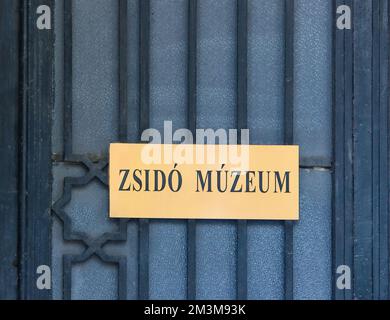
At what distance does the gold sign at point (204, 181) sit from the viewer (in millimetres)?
2357

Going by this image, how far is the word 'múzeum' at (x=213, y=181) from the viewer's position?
93.0 inches

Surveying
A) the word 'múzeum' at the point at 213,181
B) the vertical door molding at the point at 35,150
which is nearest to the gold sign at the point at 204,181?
the word 'múzeum' at the point at 213,181

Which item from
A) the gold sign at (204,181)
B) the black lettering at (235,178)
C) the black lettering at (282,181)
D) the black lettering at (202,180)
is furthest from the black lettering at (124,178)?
the black lettering at (282,181)

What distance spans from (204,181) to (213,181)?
0.11 feet

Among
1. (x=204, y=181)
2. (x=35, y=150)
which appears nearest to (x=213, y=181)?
(x=204, y=181)

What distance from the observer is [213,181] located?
237 centimetres

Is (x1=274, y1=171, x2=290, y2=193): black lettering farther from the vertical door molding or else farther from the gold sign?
the vertical door molding

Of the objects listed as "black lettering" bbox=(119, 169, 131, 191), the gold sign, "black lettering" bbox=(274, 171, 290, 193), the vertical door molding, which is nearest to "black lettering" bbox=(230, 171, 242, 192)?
the gold sign

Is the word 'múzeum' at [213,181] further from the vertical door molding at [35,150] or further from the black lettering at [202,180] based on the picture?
the vertical door molding at [35,150]

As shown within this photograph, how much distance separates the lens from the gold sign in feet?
7.73

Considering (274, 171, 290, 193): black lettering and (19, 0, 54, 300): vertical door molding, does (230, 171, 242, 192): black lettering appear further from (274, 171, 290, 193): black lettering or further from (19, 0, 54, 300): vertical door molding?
(19, 0, 54, 300): vertical door molding

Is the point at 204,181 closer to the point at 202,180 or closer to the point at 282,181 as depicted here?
the point at 202,180
